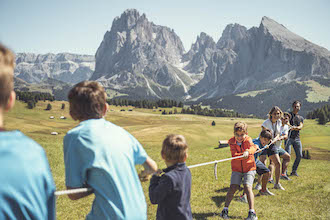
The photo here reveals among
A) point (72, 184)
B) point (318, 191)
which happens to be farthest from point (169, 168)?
point (318, 191)

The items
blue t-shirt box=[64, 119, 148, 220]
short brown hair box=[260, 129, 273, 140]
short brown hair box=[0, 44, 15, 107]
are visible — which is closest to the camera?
short brown hair box=[0, 44, 15, 107]

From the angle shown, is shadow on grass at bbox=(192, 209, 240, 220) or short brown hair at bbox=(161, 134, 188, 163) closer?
short brown hair at bbox=(161, 134, 188, 163)

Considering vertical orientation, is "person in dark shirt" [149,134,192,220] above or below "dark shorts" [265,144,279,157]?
above

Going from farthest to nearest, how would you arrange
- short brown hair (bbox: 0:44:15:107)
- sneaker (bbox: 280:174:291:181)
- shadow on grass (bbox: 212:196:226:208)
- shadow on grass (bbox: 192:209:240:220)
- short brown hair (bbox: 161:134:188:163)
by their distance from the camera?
sneaker (bbox: 280:174:291:181) < shadow on grass (bbox: 212:196:226:208) < shadow on grass (bbox: 192:209:240:220) < short brown hair (bbox: 161:134:188:163) < short brown hair (bbox: 0:44:15:107)

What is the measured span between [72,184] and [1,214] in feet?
3.22

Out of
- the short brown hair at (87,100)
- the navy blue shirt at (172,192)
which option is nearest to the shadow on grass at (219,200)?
the navy blue shirt at (172,192)

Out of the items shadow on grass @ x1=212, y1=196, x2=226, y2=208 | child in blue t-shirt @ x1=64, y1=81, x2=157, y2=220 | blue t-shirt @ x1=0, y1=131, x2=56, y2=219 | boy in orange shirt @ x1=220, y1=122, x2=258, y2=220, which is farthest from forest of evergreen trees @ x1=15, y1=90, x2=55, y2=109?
blue t-shirt @ x1=0, y1=131, x2=56, y2=219

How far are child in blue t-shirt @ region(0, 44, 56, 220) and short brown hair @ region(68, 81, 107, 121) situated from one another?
0.90 meters

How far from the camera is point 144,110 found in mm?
195375

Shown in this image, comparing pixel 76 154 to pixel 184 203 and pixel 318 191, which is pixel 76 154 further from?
pixel 318 191

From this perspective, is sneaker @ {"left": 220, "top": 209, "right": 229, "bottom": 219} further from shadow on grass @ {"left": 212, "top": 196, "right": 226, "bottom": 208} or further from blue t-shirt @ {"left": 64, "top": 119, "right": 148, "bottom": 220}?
blue t-shirt @ {"left": 64, "top": 119, "right": 148, "bottom": 220}

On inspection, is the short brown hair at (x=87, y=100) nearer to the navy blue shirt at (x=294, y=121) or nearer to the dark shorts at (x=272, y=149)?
the dark shorts at (x=272, y=149)

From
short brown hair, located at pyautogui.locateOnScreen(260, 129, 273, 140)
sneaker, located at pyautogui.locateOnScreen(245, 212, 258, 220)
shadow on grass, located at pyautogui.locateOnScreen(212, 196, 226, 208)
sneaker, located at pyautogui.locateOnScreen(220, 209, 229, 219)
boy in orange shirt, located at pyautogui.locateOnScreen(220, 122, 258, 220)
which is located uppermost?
short brown hair, located at pyautogui.locateOnScreen(260, 129, 273, 140)

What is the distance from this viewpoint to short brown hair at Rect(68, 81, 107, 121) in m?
3.24
